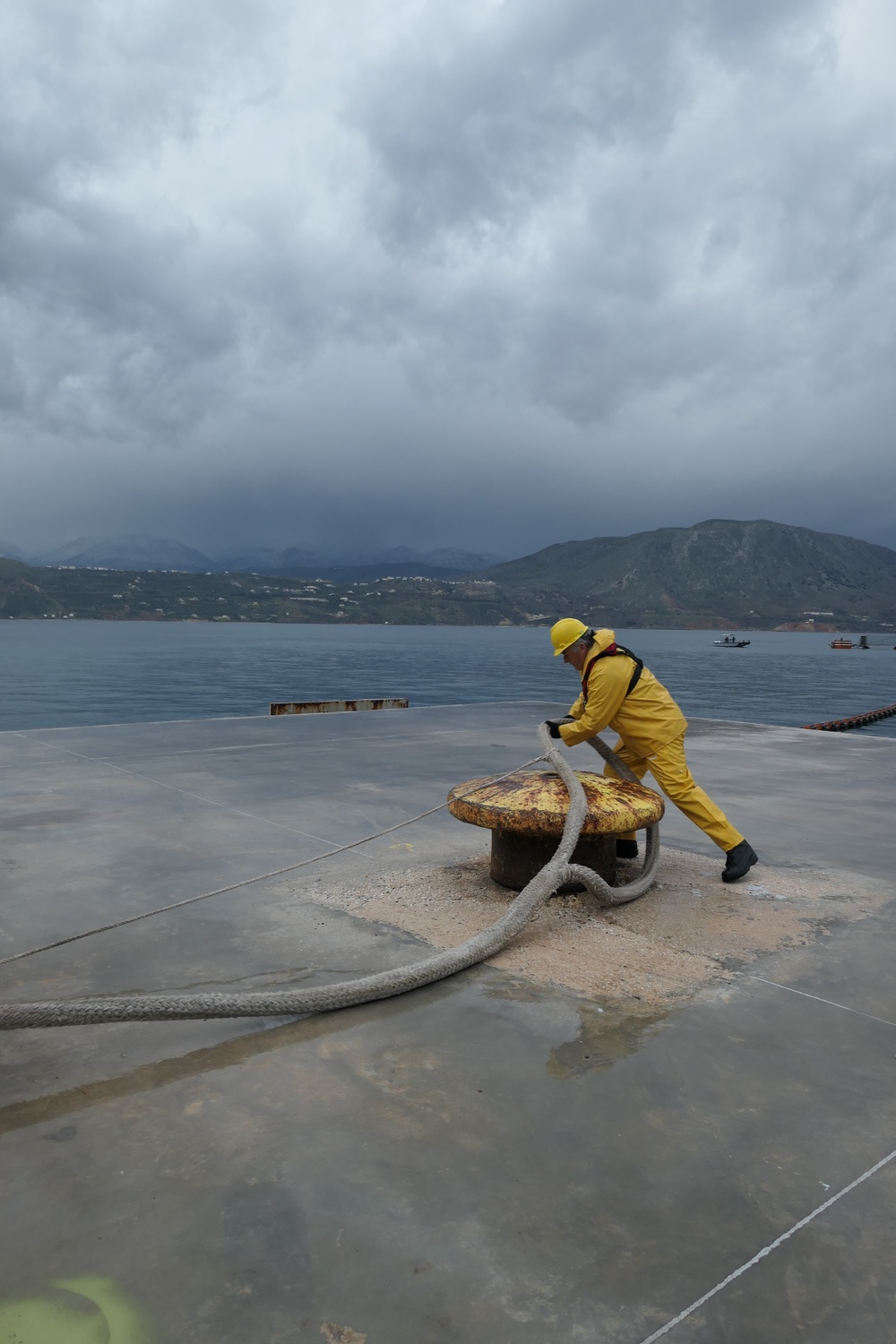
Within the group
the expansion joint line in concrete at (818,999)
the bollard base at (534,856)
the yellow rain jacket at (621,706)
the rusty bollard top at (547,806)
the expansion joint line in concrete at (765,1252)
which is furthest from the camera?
the yellow rain jacket at (621,706)

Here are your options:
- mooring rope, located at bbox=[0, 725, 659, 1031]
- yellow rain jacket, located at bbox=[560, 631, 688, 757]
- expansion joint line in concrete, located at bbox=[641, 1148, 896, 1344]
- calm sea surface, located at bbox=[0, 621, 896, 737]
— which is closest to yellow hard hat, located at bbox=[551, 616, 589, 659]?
yellow rain jacket, located at bbox=[560, 631, 688, 757]

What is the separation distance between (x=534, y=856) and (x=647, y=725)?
1057 millimetres

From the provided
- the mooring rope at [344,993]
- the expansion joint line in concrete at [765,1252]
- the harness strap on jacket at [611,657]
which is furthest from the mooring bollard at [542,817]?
the expansion joint line in concrete at [765,1252]

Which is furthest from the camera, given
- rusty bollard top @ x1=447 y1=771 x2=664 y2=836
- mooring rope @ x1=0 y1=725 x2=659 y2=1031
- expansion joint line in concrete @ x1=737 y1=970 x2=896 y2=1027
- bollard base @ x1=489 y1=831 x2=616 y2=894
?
bollard base @ x1=489 y1=831 x2=616 y2=894

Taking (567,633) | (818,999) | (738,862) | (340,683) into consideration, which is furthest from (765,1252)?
(340,683)

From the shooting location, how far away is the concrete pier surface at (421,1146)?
68.8 inches

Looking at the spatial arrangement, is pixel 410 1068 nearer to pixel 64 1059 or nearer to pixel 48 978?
pixel 64 1059

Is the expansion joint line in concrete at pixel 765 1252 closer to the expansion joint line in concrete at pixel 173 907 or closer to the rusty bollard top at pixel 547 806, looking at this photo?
the rusty bollard top at pixel 547 806

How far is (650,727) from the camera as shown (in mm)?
4855

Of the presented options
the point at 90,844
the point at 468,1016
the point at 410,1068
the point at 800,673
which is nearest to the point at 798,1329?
the point at 410,1068

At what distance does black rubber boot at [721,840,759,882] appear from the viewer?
477 cm

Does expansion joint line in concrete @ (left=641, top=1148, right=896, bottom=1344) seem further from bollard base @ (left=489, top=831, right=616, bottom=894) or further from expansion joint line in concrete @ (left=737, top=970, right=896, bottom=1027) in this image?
bollard base @ (left=489, top=831, right=616, bottom=894)

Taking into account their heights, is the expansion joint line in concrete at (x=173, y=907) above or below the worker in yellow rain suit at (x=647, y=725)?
below

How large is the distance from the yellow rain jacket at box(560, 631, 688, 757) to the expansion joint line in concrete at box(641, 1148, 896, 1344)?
263cm
